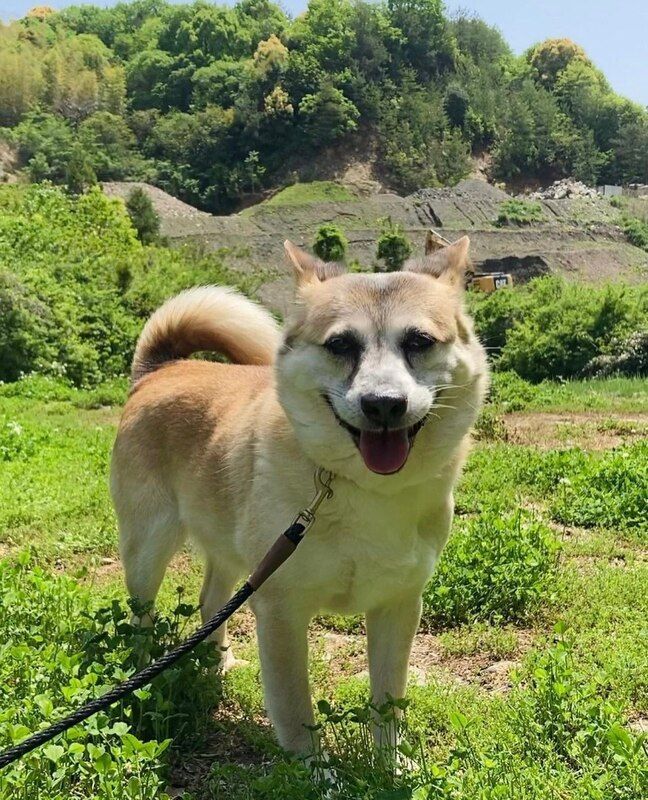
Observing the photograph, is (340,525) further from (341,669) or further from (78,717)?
(341,669)

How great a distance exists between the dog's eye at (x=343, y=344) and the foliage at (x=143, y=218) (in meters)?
29.6

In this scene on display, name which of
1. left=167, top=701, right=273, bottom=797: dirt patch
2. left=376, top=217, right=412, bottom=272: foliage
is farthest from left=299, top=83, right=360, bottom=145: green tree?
left=167, top=701, right=273, bottom=797: dirt patch

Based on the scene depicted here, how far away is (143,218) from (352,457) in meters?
32.0

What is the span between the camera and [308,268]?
2.87m

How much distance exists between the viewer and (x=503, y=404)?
1127cm

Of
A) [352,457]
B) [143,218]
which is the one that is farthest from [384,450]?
[143,218]

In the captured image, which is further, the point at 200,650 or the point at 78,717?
the point at 200,650

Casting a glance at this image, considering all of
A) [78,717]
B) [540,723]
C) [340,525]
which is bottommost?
[540,723]

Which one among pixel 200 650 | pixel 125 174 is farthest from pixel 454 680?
pixel 125 174

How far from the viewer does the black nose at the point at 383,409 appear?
2150 millimetres

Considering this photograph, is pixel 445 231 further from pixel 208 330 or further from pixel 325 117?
pixel 325 117

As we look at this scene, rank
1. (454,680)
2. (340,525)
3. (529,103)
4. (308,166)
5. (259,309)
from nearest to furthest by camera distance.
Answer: (340,525)
(454,680)
(259,309)
(308,166)
(529,103)

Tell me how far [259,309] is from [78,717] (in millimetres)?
2286

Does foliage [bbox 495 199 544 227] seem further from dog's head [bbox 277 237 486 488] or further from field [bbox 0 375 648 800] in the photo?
dog's head [bbox 277 237 486 488]
